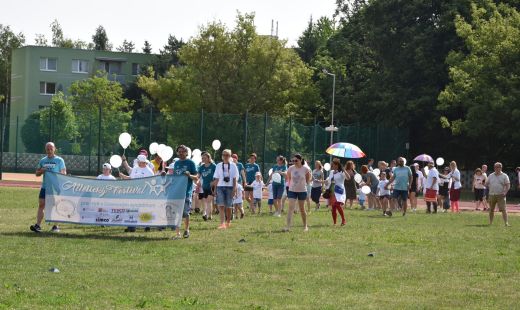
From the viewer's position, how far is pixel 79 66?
96500 millimetres

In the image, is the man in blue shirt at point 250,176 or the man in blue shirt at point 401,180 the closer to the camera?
the man in blue shirt at point 250,176

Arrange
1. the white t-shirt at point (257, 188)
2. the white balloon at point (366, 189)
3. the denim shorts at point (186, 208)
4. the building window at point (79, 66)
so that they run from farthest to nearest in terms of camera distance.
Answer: the building window at point (79, 66) < the white balloon at point (366, 189) < the white t-shirt at point (257, 188) < the denim shorts at point (186, 208)

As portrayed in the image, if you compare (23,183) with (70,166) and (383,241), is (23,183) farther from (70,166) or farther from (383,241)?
(383,241)

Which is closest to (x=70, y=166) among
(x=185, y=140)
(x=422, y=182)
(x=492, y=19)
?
(x=185, y=140)

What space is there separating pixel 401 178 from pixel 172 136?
65.0 ft

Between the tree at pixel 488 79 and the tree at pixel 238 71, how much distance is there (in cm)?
1646

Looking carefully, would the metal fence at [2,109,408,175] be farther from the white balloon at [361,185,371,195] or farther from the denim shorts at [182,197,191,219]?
the denim shorts at [182,197,191,219]

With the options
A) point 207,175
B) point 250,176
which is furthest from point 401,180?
point 207,175

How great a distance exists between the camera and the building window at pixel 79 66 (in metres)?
96.2

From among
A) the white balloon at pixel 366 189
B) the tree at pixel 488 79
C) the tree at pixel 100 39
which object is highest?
the tree at pixel 100 39

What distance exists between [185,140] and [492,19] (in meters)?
18.1

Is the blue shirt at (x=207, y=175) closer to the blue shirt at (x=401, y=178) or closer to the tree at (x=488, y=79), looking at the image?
the blue shirt at (x=401, y=178)

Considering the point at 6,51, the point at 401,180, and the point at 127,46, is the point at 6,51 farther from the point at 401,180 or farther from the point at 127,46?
→ the point at 401,180

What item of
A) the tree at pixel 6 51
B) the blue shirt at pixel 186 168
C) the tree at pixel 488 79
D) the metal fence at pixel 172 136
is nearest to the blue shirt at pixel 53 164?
the blue shirt at pixel 186 168
